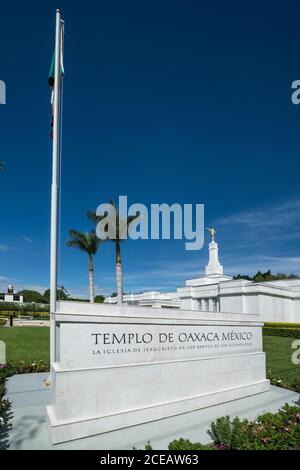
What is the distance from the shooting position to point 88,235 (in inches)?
1308

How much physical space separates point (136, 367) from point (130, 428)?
1066 millimetres

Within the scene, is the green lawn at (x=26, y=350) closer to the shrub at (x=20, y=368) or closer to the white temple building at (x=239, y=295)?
the shrub at (x=20, y=368)

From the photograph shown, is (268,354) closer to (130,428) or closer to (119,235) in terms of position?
(130,428)

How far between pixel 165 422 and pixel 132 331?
189cm

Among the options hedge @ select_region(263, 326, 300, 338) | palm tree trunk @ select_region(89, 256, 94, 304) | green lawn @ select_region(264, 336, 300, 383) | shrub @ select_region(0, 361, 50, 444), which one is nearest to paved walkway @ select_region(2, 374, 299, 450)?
shrub @ select_region(0, 361, 50, 444)

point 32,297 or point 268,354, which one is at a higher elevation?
point 268,354

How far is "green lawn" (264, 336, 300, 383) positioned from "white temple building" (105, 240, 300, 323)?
13038mm

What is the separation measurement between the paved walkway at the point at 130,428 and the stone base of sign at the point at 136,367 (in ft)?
0.66

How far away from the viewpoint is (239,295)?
111ft

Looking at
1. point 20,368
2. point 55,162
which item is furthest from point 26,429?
point 55,162

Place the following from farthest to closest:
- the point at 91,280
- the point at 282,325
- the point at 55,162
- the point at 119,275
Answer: the point at 91,280 < the point at 282,325 < the point at 119,275 < the point at 55,162

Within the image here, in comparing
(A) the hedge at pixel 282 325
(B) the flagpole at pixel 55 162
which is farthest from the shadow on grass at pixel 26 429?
(A) the hedge at pixel 282 325

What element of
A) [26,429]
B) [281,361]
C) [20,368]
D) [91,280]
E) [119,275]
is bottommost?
[281,361]
